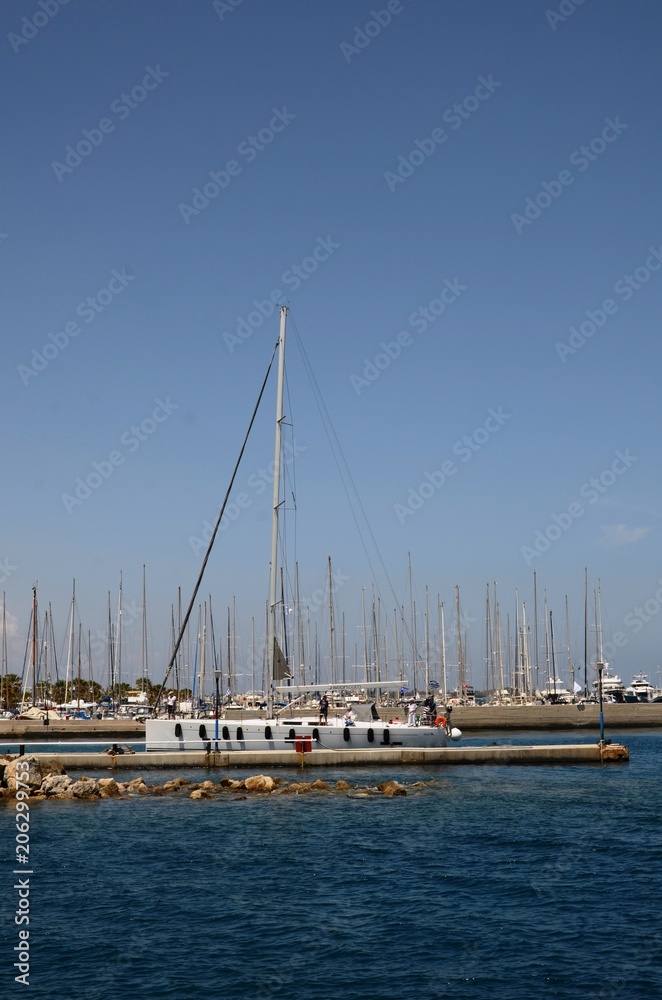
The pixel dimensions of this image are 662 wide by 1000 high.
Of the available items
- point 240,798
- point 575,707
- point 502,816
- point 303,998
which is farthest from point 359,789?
point 575,707

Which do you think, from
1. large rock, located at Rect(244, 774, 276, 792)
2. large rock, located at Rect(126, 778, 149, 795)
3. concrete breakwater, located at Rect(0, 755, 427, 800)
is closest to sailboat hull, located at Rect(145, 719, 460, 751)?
concrete breakwater, located at Rect(0, 755, 427, 800)

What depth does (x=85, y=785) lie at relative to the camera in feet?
129

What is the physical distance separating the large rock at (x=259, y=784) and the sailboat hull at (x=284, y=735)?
8.02 metres

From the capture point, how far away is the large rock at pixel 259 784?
39906mm

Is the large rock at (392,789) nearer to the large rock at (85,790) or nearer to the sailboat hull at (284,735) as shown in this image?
the sailboat hull at (284,735)

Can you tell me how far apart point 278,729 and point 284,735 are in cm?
47

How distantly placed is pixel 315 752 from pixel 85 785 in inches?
529

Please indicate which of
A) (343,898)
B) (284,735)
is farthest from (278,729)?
(343,898)

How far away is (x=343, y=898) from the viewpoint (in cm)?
2222

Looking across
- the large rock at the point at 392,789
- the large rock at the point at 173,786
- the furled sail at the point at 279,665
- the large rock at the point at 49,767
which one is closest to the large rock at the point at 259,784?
the large rock at the point at 173,786

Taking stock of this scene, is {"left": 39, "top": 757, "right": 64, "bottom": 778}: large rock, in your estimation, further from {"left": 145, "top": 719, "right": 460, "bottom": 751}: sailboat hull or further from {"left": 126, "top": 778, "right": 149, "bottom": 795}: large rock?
{"left": 145, "top": 719, "right": 460, "bottom": 751}: sailboat hull

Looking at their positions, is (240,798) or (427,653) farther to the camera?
(427,653)

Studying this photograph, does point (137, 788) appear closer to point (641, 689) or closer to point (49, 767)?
point (49, 767)

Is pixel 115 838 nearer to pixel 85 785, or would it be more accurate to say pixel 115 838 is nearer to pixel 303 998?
pixel 85 785
